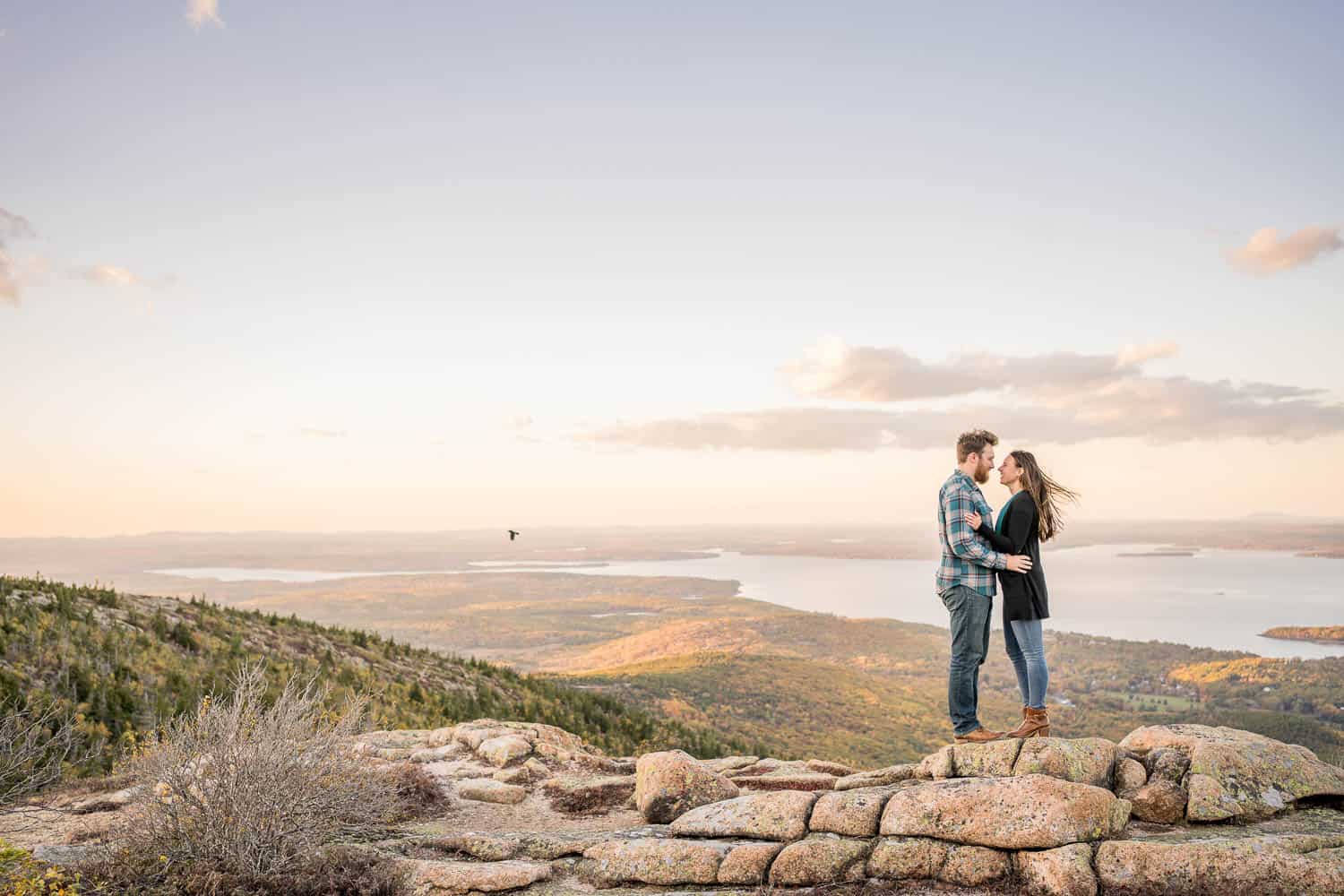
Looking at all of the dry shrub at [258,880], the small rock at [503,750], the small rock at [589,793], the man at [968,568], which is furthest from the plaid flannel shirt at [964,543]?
the small rock at [503,750]

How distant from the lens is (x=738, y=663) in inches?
2350

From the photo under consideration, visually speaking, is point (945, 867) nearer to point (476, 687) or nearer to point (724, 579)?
point (476, 687)

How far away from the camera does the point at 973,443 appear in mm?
7691

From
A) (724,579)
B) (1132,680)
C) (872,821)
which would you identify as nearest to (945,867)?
(872,821)

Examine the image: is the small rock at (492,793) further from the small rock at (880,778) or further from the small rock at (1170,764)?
the small rock at (1170,764)

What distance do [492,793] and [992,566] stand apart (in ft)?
22.6

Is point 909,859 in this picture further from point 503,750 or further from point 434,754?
point 434,754

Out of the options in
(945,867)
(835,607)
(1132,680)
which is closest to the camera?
(945,867)

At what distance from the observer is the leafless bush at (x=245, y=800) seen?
648 centimetres

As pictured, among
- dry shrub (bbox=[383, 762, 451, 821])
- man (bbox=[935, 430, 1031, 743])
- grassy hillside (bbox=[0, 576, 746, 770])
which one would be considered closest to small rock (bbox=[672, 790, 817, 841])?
man (bbox=[935, 430, 1031, 743])

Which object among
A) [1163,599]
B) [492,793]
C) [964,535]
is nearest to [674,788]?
[492,793]

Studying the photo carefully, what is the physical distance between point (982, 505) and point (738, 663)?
2163 inches

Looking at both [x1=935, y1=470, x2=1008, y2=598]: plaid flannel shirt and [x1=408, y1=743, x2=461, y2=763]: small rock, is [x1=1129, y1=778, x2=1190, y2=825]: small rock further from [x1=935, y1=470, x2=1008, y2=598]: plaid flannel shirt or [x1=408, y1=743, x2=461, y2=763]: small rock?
[x1=408, y1=743, x2=461, y2=763]: small rock

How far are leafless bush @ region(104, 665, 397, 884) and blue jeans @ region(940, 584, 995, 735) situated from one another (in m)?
6.14
